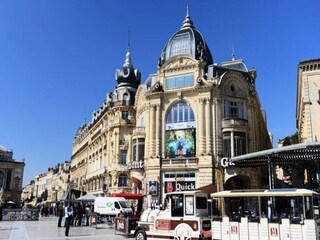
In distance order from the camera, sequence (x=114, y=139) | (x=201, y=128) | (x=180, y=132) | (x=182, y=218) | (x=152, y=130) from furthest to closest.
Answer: (x=114, y=139), (x=152, y=130), (x=180, y=132), (x=201, y=128), (x=182, y=218)

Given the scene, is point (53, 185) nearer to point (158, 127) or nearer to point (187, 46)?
point (158, 127)

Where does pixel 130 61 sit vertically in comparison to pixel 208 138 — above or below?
above

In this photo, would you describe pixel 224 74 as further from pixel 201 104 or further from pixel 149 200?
pixel 149 200

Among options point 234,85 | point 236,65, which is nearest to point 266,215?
point 234,85

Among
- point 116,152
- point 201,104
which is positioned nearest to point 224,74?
point 201,104

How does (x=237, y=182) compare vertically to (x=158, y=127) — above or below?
below

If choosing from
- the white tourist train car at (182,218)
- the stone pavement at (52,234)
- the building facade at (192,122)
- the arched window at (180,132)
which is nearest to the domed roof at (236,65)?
the building facade at (192,122)

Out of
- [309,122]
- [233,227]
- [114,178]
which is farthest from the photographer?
[114,178]

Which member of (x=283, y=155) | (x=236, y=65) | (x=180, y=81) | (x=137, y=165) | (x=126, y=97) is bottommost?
(x=283, y=155)

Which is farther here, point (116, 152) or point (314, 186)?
point (116, 152)

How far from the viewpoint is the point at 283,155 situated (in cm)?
2481

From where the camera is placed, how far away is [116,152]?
5209 centimetres

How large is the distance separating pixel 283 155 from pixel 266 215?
10.5 m

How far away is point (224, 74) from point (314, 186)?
623 inches
